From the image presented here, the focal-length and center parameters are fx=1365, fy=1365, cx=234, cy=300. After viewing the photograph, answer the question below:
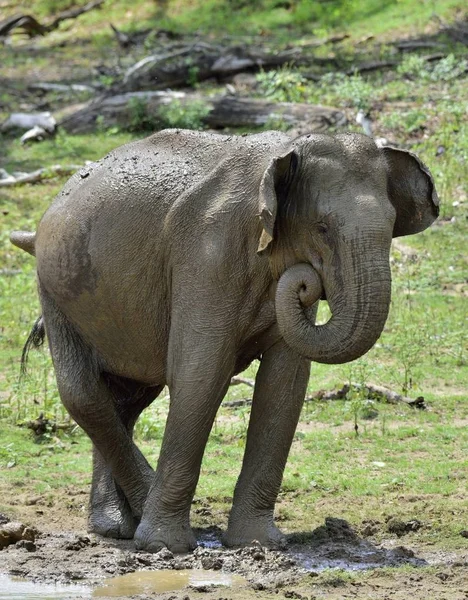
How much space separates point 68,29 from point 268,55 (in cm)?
707

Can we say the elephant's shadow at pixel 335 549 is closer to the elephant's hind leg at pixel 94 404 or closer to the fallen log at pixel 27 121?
the elephant's hind leg at pixel 94 404

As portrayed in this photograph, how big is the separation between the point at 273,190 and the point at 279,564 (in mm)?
1893

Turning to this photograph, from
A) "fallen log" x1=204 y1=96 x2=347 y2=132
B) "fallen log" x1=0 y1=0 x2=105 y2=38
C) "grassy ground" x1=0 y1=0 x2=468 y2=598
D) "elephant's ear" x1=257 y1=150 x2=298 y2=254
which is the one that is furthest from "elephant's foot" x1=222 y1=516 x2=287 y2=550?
"fallen log" x1=0 y1=0 x2=105 y2=38

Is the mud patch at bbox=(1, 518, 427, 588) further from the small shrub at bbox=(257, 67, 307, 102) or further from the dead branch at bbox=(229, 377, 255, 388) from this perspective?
the small shrub at bbox=(257, 67, 307, 102)

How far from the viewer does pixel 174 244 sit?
278 inches

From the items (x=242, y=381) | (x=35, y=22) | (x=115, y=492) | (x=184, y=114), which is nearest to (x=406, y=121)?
(x=184, y=114)

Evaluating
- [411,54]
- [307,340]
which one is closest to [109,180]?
[307,340]

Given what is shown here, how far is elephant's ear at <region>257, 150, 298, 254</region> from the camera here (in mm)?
6410

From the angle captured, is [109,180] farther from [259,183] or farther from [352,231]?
[352,231]

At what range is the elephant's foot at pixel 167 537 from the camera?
23.6 feet

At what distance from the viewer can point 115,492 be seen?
800cm

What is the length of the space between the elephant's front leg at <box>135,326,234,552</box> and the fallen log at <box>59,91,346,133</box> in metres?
10.2

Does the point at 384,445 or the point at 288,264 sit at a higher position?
the point at 288,264

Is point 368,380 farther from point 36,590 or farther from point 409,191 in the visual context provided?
point 36,590
